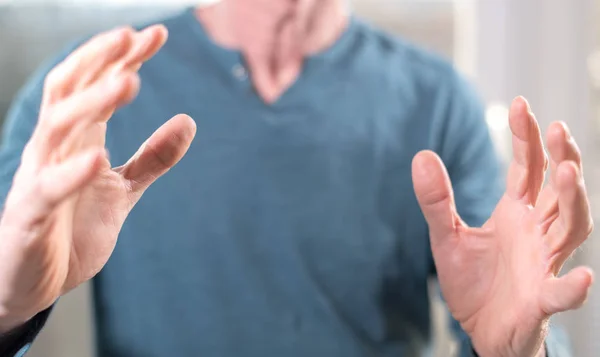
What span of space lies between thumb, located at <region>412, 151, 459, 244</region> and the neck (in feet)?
0.72

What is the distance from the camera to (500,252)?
1.21 feet

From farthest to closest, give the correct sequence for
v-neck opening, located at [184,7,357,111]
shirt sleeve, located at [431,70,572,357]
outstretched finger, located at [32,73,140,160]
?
v-neck opening, located at [184,7,357,111]
shirt sleeve, located at [431,70,572,357]
outstretched finger, located at [32,73,140,160]

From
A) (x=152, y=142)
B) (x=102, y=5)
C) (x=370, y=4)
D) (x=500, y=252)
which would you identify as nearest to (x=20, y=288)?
(x=152, y=142)

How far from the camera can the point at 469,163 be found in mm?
524

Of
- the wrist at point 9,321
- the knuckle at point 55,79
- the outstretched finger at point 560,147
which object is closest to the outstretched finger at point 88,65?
the knuckle at point 55,79

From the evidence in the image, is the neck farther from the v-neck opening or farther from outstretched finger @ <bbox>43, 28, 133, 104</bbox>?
outstretched finger @ <bbox>43, 28, 133, 104</bbox>

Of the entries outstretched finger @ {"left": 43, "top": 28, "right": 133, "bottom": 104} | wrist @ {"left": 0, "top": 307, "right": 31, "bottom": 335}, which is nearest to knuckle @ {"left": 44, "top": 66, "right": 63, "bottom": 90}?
outstretched finger @ {"left": 43, "top": 28, "right": 133, "bottom": 104}

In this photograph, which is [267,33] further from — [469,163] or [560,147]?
[560,147]

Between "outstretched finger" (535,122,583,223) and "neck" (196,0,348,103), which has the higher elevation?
"outstretched finger" (535,122,583,223)

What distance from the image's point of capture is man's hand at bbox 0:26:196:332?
275 mm

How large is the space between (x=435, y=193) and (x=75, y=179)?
0.20 m

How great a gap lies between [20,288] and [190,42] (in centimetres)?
31

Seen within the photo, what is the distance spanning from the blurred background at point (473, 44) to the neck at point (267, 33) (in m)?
0.08

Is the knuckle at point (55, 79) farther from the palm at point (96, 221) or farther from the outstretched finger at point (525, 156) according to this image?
the outstretched finger at point (525, 156)
